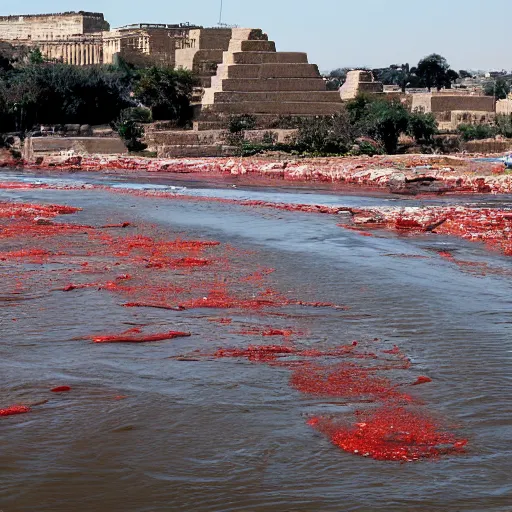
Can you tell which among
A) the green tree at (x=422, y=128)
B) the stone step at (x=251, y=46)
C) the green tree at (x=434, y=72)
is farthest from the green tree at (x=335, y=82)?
the green tree at (x=422, y=128)

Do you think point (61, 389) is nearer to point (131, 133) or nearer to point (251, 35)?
point (131, 133)

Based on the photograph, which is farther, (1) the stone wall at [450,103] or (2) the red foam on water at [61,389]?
(1) the stone wall at [450,103]

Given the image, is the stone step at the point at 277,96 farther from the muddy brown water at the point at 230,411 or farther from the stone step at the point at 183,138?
the muddy brown water at the point at 230,411

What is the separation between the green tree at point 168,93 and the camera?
5156cm

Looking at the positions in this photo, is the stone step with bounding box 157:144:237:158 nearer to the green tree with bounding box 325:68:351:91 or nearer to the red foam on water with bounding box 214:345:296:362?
the green tree with bounding box 325:68:351:91

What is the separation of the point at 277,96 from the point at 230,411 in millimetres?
45087

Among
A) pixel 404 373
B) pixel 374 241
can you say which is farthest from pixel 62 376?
pixel 374 241

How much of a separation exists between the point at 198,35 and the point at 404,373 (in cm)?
5316

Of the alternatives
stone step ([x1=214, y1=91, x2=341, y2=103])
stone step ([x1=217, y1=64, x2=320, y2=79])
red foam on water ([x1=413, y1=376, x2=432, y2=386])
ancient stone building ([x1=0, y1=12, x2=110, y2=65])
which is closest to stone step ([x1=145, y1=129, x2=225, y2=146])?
stone step ([x1=214, y1=91, x2=341, y2=103])

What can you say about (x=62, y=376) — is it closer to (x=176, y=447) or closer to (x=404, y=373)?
(x=176, y=447)

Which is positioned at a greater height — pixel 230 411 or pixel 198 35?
pixel 198 35

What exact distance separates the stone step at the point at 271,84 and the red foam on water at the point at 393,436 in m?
44.2

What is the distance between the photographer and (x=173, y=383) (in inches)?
335

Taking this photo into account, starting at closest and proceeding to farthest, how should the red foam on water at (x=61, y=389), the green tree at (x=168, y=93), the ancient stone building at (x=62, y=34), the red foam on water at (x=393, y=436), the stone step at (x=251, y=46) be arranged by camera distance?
the red foam on water at (x=393, y=436), the red foam on water at (x=61, y=389), the green tree at (x=168, y=93), the stone step at (x=251, y=46), the ancient stone building at (x=62, y=34)
